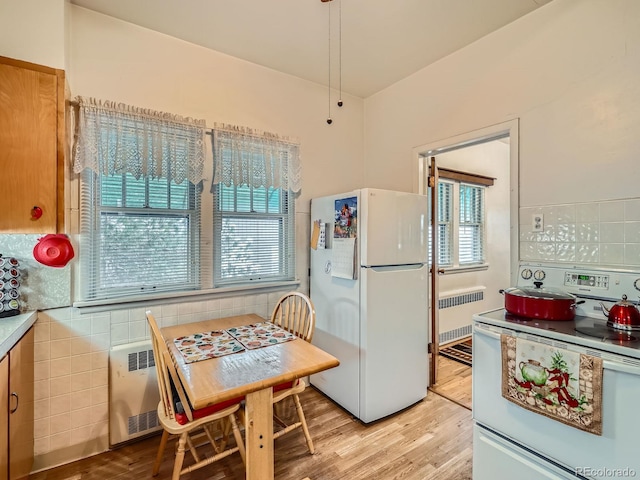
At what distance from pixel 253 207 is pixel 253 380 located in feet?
4.92

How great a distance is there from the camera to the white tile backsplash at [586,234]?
5.12 ft

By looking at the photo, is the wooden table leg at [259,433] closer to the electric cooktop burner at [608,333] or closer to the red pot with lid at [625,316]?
the electric cooktop burner at [608,333]

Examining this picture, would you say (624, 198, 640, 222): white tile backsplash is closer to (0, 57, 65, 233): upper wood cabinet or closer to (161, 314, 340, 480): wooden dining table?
(161, 314, 340, 480): wooden dining table

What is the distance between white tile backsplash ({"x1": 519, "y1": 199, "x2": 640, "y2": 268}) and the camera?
1.56 metres

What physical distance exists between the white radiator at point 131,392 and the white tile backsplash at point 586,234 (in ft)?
8.33

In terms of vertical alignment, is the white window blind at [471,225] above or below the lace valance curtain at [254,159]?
below

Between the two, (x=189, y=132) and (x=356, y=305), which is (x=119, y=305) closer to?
(x=189, y=132)

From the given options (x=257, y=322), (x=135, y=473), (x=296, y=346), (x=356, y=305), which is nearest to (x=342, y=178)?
(x=356, y=305)

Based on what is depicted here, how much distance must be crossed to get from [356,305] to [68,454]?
78.0 inches

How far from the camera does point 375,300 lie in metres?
2.14

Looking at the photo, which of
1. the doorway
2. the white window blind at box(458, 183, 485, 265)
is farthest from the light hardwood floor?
the white window blind at box(458, 183, 485, 265)

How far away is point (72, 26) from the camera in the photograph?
187cm

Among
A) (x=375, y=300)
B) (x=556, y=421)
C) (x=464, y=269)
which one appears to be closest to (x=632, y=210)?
(x=556, y=421)

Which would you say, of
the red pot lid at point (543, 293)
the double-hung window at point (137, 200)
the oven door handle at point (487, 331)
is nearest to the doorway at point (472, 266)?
the red pot lid at point (543, 293)
